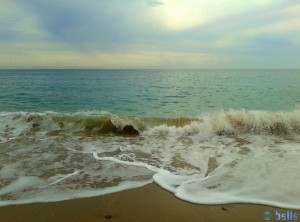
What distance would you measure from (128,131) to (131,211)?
6.46 m

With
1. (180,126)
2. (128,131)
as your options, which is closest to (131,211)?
(128,131)

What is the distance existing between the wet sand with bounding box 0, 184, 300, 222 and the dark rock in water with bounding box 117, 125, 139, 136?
573cm

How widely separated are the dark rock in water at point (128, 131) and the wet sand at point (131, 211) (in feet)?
18.8

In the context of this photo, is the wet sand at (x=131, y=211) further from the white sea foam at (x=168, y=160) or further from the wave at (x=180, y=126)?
the wave at (x=180, y=126)

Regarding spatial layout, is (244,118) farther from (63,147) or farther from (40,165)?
(40,165)

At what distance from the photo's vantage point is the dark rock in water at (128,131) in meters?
10.3

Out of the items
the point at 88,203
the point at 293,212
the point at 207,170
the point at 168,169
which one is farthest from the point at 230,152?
the point at 88,203

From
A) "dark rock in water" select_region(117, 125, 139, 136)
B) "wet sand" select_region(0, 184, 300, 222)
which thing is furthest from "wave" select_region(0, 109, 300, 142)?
"wet sand" select_region(0, 184, 300, 222)

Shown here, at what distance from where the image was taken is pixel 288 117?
10.3 metres

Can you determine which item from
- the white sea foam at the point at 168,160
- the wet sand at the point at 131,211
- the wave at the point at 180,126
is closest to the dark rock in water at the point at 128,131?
the wave at the point at 180,126

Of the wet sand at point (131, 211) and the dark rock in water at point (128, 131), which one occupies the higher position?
the wet sand at point (131, 211)

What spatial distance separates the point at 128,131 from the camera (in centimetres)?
1048

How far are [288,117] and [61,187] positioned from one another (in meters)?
8.63

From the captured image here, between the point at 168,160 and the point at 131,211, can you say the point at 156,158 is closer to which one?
the point at 168,160
